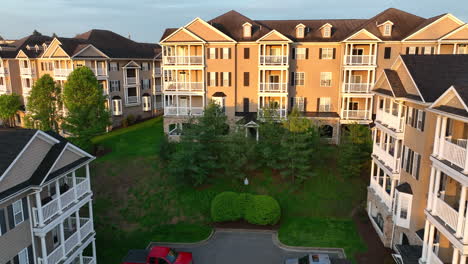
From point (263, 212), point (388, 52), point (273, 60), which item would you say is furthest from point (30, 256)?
point (388, 52)

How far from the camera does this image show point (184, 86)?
1537 inches

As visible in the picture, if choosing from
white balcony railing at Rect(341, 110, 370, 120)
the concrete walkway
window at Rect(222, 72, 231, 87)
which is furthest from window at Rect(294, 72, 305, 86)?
the concrete walkway

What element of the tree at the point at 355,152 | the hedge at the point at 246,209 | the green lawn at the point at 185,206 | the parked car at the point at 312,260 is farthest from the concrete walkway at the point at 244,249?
the tree at the point at 355,152

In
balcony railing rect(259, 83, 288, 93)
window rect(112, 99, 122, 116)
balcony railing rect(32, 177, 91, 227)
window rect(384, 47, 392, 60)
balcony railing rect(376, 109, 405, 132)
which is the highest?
window rect(384, 47, 392, 60)

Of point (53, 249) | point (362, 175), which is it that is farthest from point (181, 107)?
point (53, 249)

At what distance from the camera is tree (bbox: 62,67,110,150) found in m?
31.9

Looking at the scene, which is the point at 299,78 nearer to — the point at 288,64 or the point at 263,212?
the point at 288,64

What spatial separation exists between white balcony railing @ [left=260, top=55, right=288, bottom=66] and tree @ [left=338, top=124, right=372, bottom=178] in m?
11.5

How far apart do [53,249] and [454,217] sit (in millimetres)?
18527

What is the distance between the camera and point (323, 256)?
1933 centimetres

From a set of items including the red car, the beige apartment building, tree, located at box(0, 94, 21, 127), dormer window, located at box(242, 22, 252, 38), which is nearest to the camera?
the red car

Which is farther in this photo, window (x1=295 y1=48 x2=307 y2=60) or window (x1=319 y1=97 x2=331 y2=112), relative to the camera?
window (x1=319 y1=97 x2=331 y2=112)

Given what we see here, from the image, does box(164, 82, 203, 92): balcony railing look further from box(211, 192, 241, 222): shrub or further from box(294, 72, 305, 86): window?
box(211, 192, 241, 222): shrub

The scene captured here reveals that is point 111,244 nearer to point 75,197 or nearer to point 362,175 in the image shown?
point 75,197
